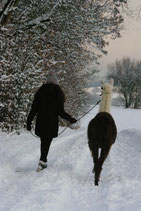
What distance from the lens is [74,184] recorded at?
523 cm

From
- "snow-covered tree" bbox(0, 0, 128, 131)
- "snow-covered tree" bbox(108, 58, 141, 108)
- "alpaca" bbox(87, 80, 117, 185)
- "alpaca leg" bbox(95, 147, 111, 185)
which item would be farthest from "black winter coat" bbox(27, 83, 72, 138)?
"snow-covered tree" bbox(108, 58, 141, 108)

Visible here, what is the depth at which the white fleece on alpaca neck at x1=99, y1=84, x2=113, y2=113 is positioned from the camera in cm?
622

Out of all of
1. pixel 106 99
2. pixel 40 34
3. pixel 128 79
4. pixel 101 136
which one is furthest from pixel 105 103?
pixel 128 79

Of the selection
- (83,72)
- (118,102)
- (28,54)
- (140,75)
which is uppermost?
(28,54)

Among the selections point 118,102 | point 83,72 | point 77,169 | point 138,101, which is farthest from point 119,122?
point 77,169

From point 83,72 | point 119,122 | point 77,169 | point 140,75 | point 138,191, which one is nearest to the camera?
point 138,191

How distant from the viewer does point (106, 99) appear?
6.28 metres

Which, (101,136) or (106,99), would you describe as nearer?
(101,136)

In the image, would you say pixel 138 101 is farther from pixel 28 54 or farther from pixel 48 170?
pixel 48 170

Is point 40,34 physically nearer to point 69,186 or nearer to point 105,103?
point 105,103

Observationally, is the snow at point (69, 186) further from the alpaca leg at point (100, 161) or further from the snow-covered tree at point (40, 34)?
the snow-covered tree at point (40, 34)

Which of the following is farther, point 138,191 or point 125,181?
point 125,181

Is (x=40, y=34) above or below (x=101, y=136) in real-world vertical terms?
above

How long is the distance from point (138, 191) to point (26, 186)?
79.2 inches
